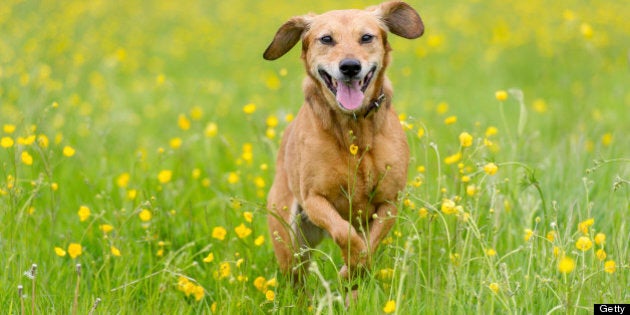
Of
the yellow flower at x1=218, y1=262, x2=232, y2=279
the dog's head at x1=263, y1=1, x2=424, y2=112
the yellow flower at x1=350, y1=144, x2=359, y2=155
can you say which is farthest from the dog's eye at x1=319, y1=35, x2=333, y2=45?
the yellow flower at x1=218, y1=262, x2=232, y2=279

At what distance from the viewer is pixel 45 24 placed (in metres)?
11.2

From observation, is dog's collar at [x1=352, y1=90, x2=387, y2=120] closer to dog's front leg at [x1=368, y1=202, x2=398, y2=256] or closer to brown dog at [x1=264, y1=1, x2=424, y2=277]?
brown dog at [x1=264, y1=1, x2=424, y2=277]

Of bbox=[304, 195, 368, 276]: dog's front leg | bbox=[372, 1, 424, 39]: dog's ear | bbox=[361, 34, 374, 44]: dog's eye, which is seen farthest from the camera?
bbox=[372, 1, 424, 39]: dog's ear

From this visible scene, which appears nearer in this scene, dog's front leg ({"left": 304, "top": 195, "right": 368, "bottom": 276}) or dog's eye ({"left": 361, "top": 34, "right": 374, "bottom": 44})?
dog's front leg ({"left": 304, "top": 195, "right": 368, "bottom": 276})

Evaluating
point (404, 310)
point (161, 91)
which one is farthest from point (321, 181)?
point (161, 91)

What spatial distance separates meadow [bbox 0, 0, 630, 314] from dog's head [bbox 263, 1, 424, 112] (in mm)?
443

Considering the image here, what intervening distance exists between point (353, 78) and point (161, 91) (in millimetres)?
6089

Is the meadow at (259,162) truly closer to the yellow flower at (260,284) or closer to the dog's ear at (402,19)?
the yellow flower at (260,284)

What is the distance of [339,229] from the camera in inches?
163

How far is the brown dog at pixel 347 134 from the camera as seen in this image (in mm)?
4250

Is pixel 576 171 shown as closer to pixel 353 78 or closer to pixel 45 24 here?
pixel 353 78

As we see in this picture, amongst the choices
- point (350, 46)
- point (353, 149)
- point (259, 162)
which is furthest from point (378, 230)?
point (259, 162)

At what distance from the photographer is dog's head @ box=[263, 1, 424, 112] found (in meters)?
4.26

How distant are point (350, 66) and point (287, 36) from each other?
0.68 meters
